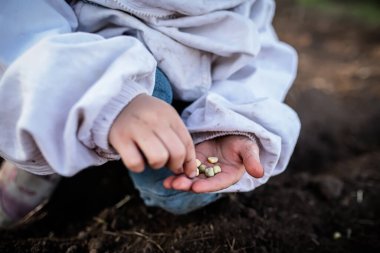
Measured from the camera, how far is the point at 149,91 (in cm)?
92

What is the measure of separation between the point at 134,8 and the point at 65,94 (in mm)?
374

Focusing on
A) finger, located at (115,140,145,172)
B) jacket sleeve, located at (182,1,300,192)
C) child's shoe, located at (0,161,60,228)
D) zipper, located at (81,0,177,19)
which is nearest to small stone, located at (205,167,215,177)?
jacket sleeve, located at (182,1,300,192)

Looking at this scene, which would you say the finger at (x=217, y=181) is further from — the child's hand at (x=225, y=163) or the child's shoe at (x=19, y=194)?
the child's shoe at (x=19, y=194)

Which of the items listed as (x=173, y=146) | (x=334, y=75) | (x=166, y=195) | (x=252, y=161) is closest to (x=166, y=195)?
(x=166, y=195)

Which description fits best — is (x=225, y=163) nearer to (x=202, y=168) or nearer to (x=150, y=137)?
(x=202, y=168)

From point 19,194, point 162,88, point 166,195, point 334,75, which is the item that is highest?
point 162,88

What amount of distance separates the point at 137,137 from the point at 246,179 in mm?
435

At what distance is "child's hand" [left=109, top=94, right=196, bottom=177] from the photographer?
74 centimetres

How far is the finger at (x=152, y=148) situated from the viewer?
29.1 inches

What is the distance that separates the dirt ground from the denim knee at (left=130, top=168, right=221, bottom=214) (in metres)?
0.06

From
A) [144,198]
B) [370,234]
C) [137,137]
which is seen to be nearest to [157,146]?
[137,137]

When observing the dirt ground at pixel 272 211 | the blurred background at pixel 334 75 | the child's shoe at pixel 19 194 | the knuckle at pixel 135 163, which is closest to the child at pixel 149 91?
the knuckle at pixel 135 163

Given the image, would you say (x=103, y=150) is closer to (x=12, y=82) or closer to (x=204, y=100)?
(x=12, y=82)

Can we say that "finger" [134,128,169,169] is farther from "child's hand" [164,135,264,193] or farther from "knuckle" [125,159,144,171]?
"child's hand" [164,135,264,193]
